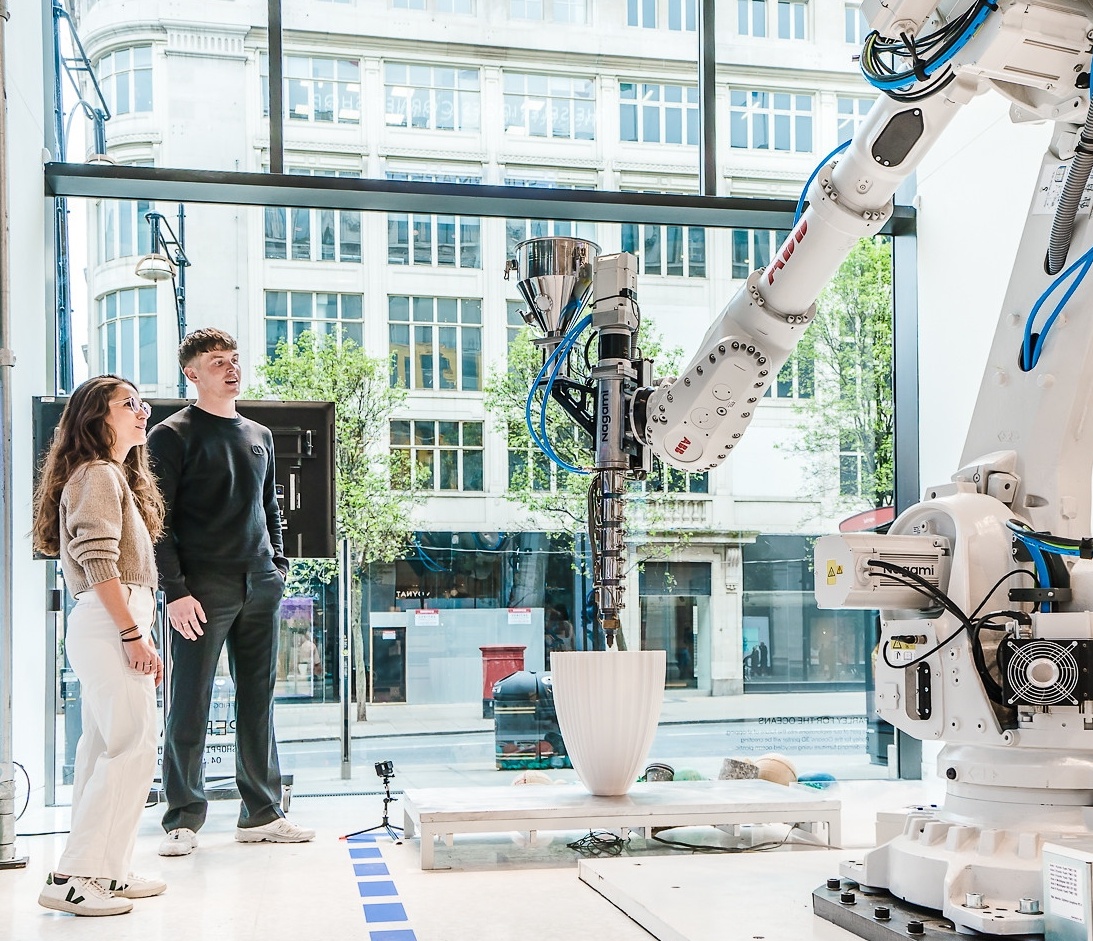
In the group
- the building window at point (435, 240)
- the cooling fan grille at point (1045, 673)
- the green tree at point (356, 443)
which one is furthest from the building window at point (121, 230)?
the cooling fan grille at point (1045, 673)

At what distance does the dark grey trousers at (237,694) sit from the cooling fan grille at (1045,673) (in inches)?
108

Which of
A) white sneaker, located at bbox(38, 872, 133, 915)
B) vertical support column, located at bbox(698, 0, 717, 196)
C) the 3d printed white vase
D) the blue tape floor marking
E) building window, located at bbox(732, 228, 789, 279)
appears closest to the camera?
the blue tape floor marking

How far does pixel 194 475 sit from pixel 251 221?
160 centimetres

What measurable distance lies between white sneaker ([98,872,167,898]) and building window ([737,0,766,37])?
4.48m

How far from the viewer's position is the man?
4227 mm

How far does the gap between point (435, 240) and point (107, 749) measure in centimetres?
303

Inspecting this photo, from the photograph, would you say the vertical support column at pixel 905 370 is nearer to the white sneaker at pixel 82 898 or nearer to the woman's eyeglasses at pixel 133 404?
the woman's eyeglasses at pixel 133 404

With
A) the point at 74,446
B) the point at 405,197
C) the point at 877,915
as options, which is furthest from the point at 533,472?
A: the point at 877,915

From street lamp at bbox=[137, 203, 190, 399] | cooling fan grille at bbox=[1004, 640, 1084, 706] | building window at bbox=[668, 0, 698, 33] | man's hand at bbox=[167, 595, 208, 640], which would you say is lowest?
man's hand at bbox=[167, 595, 208, 640]

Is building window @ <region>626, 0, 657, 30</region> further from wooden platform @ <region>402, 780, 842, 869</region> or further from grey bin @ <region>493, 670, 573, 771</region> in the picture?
wooden platform @ <region>402, 780, 842, 869</region>

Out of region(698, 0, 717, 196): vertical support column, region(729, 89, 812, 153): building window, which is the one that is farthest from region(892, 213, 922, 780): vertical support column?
region(698, 0, 717, 196): vertical support column

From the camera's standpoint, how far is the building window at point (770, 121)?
5.94m

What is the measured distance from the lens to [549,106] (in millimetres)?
5816

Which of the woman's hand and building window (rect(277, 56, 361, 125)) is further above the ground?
building window (rect(277, 56, 361, 125))
